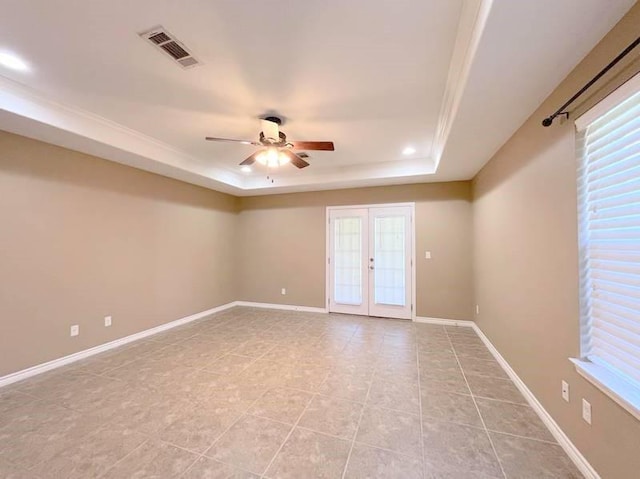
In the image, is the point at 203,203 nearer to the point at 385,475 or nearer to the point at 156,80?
the point at 156,80

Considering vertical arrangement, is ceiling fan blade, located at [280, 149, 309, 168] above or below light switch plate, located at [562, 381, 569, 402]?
above

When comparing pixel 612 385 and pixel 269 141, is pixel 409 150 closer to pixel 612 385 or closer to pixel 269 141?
pixel 269 141

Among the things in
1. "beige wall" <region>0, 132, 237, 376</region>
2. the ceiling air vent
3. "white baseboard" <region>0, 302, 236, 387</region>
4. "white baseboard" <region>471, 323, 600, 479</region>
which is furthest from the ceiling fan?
"white baseboard" <region>0, 302, 236, 387</region>

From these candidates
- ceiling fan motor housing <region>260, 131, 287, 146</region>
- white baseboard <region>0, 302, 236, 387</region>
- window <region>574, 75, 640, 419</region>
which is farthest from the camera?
ceiling fan motor housing <region>260, 131, 287, 146</region>

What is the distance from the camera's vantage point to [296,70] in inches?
79.7

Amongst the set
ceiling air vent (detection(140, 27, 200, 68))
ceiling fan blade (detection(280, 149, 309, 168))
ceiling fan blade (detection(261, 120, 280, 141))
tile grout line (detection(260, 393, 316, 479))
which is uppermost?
ceiling air vent (detection(140, 27, 200, 68))

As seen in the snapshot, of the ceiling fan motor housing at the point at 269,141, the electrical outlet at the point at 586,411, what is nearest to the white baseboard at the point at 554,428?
the electrical outlet at the point at 586,411

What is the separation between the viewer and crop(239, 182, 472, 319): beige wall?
447cm

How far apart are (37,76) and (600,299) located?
438 cm

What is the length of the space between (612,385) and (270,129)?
122 inches

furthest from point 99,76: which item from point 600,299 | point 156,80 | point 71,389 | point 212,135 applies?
point 600,299

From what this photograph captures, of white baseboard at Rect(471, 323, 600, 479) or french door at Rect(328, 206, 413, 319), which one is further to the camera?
french door at Rect(328, 206, 413, 319)

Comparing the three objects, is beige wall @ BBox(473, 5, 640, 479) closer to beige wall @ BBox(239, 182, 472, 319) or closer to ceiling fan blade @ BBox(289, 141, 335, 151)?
beige wall @ BBox(239, 182, 472, 319)

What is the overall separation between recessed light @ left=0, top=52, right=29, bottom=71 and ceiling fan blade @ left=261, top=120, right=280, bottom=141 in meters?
1.84
